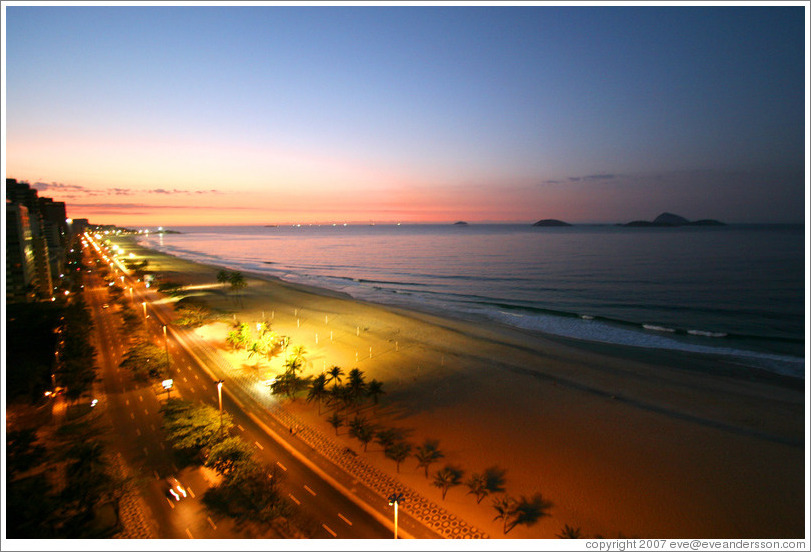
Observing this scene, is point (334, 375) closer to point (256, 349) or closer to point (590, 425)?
point (256, 349)

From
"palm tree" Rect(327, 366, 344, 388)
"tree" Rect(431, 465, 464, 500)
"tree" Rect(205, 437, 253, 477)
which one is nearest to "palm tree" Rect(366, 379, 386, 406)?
"palm tree" Rect(327, 366, 344, 388)

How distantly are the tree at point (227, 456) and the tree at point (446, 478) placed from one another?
9183 millimetres

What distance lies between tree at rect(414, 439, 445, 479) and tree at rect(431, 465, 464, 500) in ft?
2.45

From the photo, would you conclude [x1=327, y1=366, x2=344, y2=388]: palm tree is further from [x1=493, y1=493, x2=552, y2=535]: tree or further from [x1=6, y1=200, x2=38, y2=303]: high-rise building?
[x1=6, y1=200, x2=38, y2=303]: high-rise building

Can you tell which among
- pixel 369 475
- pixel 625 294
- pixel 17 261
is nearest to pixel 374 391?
pixel 369 475

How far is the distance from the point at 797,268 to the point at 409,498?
108 meters

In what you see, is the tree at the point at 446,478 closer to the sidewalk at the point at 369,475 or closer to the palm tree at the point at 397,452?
the sidewalk at the point at 369,475

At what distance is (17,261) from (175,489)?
197 feet

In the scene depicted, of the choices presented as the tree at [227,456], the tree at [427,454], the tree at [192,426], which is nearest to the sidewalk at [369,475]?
the tree at [427,454]

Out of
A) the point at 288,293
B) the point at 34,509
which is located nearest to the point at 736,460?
the point at 34,509

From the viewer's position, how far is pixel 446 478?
17.8 m

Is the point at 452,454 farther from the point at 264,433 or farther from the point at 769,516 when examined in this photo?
the point at 769,516

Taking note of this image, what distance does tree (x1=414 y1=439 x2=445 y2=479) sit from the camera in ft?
62.8

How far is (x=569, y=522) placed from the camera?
16.2m
